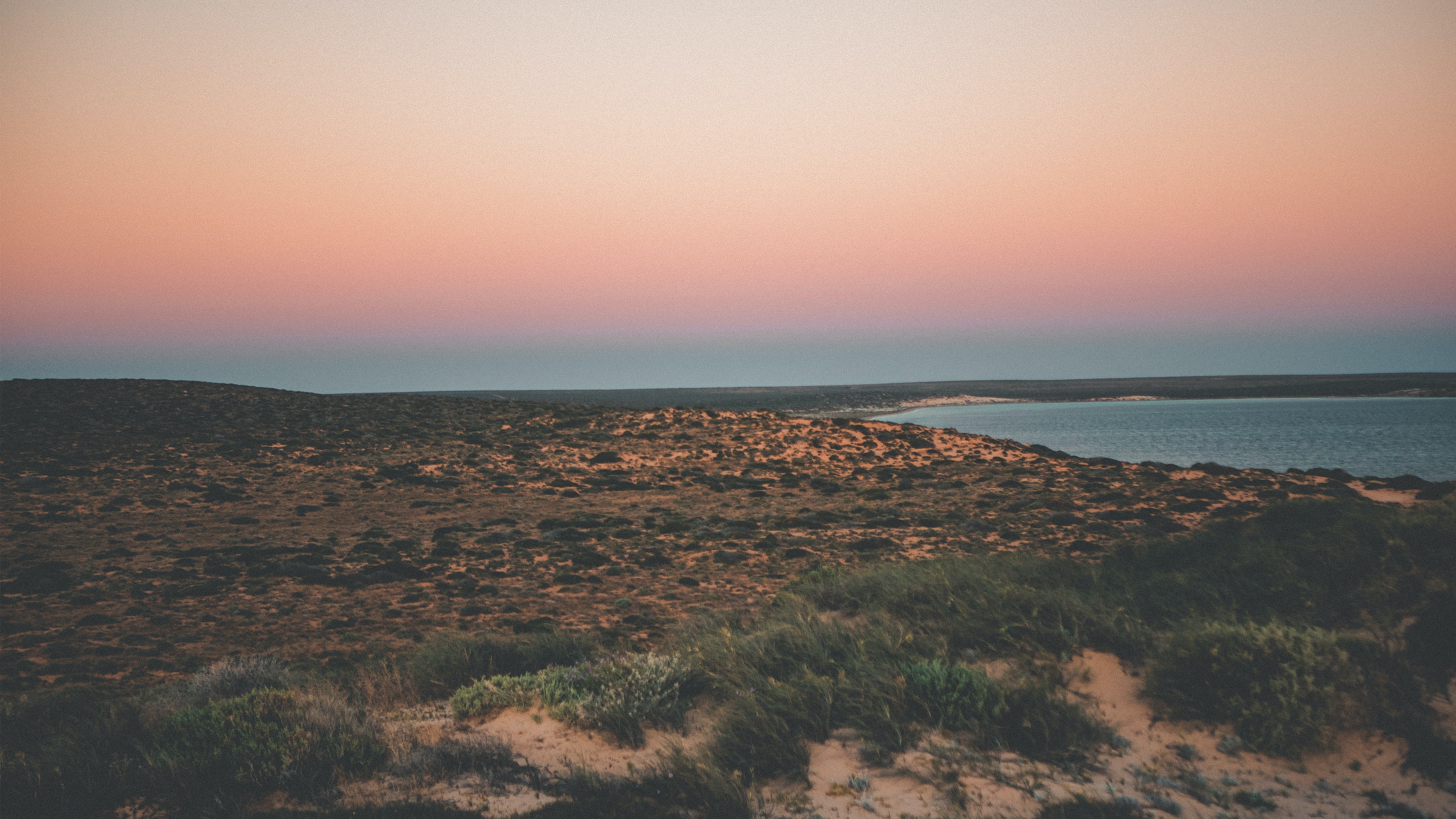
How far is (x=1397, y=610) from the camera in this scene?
20.0 ft

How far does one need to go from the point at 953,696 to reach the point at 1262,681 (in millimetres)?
2150

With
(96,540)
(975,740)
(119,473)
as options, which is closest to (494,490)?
(96,540)

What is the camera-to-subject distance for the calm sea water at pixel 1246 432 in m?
41.1

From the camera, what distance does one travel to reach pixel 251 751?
17.3ft

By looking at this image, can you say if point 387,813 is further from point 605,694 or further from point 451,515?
point 451,515

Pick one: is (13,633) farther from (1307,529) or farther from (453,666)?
(1307,529)

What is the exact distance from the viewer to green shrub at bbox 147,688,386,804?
198 inches

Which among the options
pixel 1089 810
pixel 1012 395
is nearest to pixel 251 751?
pixel 1089 810

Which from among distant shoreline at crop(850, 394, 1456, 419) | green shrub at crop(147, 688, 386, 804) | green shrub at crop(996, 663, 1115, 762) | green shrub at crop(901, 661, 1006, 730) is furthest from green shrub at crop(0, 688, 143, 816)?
distant shoreline at crop(850, 394, 1456, 419)

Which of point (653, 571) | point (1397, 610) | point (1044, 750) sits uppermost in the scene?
point (1397, 610)

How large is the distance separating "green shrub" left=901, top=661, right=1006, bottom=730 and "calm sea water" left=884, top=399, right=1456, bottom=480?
3528 cm

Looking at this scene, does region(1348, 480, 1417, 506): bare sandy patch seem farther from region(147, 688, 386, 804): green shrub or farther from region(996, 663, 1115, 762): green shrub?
region(147, 688, 386, 804): green shrub

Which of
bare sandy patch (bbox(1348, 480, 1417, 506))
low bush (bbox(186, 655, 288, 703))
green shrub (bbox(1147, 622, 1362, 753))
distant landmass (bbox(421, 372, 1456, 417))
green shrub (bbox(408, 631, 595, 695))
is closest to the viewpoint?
green shrub (bbox(1147, 622, 1362, 753))

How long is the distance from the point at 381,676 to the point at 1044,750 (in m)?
6.14
